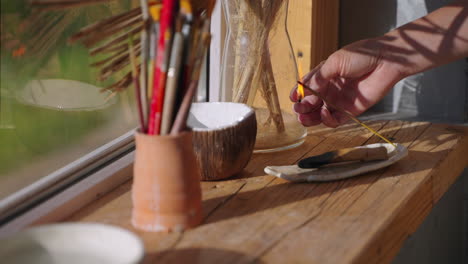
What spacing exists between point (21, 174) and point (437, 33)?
80 centimetres

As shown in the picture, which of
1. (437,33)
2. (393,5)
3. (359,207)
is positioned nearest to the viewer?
(359,207)

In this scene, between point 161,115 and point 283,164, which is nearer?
point 161,115

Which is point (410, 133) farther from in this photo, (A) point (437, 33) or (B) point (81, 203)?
(B) point (81, 203)

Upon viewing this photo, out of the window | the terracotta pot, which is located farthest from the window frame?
the terracotta pot

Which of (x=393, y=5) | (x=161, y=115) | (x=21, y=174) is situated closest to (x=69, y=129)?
(x=21, y=174)

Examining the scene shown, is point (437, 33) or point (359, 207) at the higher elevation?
point (437, 33)

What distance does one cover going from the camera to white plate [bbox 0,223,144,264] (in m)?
0.68

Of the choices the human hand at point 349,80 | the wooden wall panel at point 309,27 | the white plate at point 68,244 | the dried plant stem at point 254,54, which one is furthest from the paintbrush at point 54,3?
the wooden wall panel at point 309,27

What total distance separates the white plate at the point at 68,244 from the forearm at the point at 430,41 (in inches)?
29.2

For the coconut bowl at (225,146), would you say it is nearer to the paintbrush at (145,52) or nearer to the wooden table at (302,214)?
the wooden table at (302,214)

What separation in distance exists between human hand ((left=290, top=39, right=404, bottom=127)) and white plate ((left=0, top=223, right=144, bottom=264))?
60cm

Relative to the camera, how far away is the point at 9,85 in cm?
94

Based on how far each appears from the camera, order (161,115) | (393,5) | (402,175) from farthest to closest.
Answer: (393,5)
(402,175)
(161,115)

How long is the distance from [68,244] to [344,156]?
52cm
